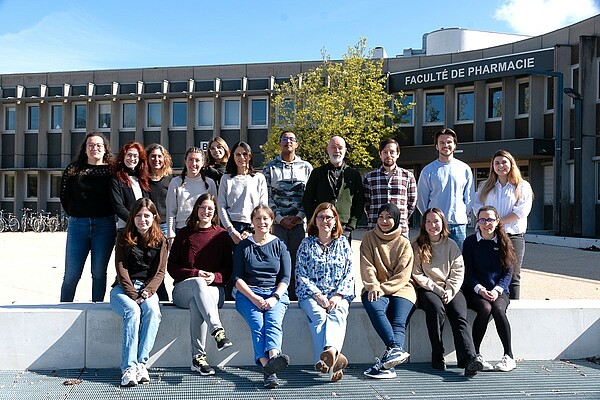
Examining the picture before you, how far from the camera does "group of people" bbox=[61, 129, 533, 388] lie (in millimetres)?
5727

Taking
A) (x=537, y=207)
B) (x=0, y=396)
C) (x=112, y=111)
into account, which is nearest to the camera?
(x=0, y=396)

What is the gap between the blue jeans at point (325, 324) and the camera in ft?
18.4

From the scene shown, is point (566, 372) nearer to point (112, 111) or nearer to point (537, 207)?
point (537, 207)

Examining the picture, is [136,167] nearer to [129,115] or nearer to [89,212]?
[89,212]

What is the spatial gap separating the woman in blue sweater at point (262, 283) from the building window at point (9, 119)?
31462 mm

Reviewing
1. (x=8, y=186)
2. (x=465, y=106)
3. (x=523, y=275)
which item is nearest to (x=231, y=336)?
(x=523, y=275)

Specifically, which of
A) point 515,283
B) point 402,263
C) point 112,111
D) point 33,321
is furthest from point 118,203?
point 112,111

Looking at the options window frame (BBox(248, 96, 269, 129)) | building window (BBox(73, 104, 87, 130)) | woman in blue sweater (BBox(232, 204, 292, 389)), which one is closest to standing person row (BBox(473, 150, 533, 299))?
woman in blue sweater (BBox(232, 204, 292, 389))

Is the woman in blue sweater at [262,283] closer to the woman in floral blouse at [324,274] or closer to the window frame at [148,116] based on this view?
the woman in floral blouse at [324,274]

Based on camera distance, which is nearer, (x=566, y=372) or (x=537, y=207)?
(x=566, y=372)

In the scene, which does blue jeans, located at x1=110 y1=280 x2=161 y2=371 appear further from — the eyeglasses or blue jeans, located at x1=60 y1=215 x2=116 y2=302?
the eyeglasses

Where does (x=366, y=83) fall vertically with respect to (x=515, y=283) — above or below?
above

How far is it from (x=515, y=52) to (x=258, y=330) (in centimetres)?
2281

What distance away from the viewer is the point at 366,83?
26984 millimetres
